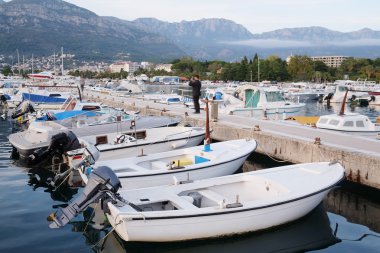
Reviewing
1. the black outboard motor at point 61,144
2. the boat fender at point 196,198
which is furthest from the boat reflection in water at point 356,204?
the black outboard motor at point 61,144

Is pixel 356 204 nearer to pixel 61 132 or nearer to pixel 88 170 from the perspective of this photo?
pixel 88 170

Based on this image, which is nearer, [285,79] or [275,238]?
[275,238]

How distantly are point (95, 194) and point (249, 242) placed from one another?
10.3 feet

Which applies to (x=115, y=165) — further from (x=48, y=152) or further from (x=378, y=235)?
(x=378, y=235)

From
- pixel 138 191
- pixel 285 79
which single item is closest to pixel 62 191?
pixel 138 191

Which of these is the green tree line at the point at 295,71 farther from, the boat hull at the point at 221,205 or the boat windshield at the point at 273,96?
the boat hull at the point at 221,205

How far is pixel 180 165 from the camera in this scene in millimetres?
11273

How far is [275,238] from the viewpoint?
8.34 m

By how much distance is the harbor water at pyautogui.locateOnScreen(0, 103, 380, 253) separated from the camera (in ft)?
25.9

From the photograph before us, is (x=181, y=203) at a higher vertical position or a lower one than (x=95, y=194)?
lower

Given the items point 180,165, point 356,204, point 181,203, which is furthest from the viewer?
point 180,165

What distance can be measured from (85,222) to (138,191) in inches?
68.9

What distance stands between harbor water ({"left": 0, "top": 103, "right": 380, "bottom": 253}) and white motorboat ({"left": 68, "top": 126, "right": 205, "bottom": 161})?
215 centimetres

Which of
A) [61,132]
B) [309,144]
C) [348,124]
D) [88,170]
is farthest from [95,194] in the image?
[348,124]
